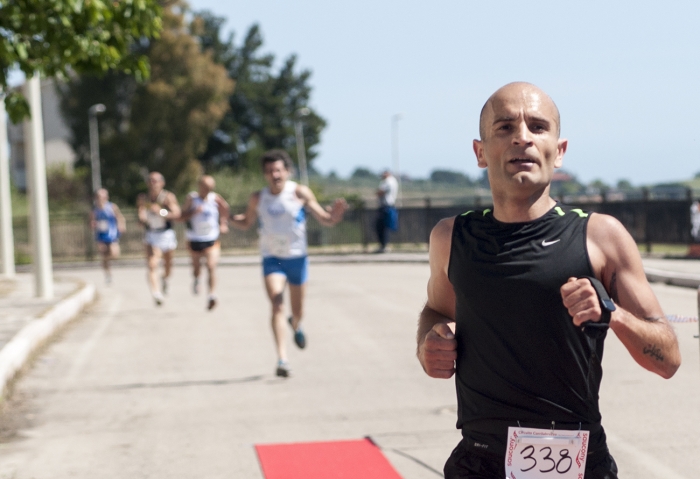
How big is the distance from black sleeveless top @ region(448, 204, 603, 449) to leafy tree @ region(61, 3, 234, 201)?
49.5m

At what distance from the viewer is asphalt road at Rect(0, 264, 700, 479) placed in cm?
611

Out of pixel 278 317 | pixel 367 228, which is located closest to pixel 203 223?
pixel 278 317

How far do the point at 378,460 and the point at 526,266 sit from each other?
11.0 feet

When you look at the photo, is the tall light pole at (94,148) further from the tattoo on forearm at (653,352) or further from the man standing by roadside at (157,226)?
the tattoo on forearm at (653,352)

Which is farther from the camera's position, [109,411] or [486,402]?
→ [109,411]

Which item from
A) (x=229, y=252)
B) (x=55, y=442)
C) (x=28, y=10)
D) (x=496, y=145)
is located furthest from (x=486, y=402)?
(x=229, y=252)

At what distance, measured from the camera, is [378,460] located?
19.9 ft

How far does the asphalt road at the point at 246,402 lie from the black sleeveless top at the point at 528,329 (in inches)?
108

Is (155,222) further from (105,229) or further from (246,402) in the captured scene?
(246,402)

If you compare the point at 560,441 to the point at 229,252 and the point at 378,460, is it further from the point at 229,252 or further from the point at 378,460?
the point at 229,252

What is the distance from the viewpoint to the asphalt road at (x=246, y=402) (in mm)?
6113

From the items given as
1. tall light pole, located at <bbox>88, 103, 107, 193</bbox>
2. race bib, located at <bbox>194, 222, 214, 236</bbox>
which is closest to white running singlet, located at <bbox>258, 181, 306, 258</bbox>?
race bib, located at <bbox>194, 222, 214, 236</bbox>

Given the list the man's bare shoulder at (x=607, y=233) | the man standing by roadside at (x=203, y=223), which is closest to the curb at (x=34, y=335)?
the man standing by roadside at (x=203, y=223)

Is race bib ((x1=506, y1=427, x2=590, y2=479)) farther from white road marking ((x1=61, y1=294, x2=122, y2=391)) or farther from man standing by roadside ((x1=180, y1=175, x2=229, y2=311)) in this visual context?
man standing by roadside ((x1=180, y1=175, x2=229, y2=311))
